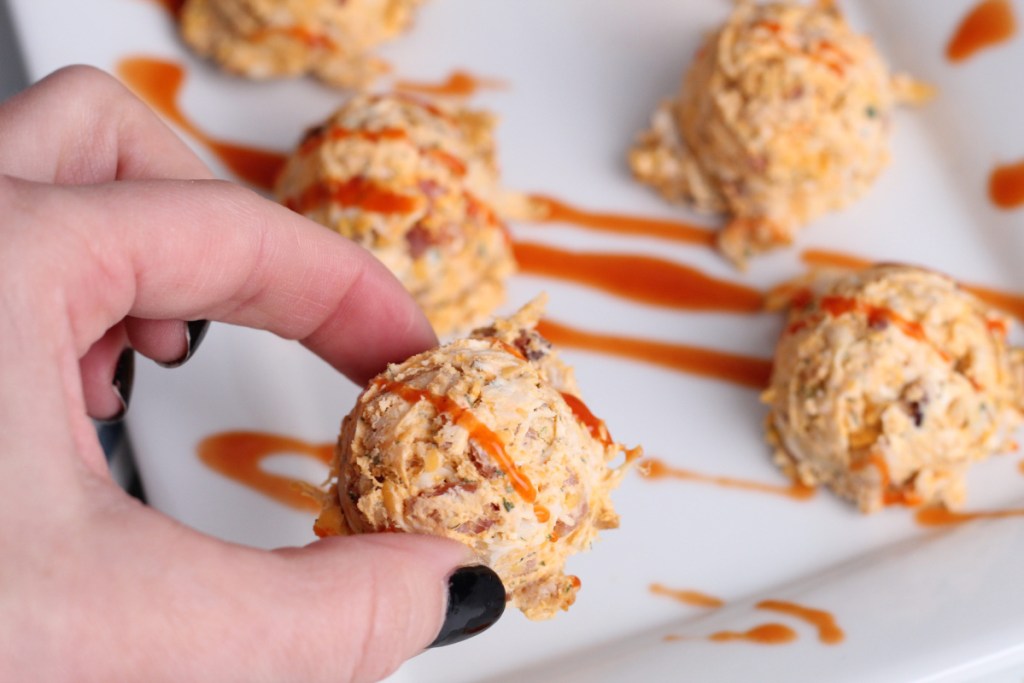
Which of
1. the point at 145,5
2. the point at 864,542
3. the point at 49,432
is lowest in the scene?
the point at 864,542

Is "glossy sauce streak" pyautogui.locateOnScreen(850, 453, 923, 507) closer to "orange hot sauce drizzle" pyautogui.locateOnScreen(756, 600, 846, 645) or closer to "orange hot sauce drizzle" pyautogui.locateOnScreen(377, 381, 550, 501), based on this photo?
"orange hot sauce drizzle" pyautogui.locateOnScreen(756, 600, 846, 645)

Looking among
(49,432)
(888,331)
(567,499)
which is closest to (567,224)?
(888,331)

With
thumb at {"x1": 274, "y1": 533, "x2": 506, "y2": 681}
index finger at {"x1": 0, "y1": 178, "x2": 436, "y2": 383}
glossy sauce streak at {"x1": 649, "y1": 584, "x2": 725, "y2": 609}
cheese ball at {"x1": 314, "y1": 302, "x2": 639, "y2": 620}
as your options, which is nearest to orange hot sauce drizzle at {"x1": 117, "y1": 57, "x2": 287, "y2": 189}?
index finger at {"x1": 0, "y1": 178, "x2": 436, "y2": 383}

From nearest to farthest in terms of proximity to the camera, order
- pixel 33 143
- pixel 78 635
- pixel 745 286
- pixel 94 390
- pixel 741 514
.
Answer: pixel 78 635 → pixel 33 143 → pixel 94 390 → pixel 741 514 → pixel 745 286

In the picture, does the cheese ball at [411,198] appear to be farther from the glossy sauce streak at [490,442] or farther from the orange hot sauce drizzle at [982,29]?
the orange hot sauce drizzle at [982,29]

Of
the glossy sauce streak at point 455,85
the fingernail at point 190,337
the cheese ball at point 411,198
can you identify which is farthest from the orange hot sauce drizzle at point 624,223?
the fingernail at point 190,337

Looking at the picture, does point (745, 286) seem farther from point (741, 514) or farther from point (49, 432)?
point (49, 432)

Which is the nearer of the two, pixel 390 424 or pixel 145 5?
pixel 390 424
